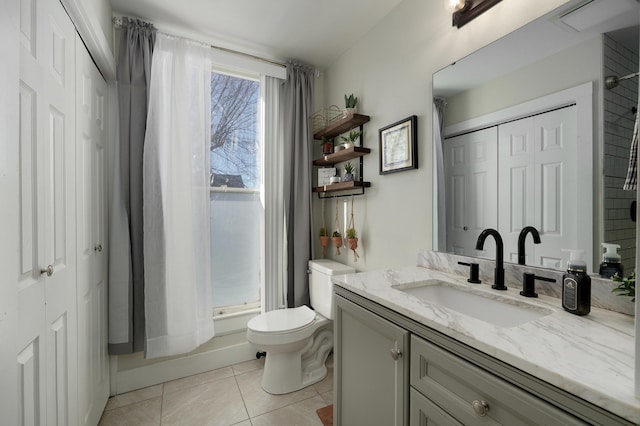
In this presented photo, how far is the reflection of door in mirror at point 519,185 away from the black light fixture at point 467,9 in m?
0.57

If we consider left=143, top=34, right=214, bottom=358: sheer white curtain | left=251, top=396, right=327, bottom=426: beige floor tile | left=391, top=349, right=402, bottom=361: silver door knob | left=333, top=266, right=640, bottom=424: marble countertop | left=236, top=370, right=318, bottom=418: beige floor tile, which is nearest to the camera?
left=333, top=266, right=640, bottom=424: marble countertop

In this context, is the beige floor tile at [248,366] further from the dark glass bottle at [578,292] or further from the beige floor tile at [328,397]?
the dark glass bottle at [578,292]

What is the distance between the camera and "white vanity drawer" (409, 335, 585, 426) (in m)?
0.63

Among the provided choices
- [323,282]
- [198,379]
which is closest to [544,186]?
[323,282]

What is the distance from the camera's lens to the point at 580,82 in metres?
1.04

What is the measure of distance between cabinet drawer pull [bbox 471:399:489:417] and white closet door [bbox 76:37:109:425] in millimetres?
1685

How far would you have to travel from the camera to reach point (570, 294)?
927mm

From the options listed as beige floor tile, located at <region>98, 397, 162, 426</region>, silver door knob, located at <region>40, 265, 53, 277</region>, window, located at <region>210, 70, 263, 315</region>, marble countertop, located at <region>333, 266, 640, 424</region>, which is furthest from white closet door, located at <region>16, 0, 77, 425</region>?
marble countertop, located at <region>333, 266, 640, 424</region>

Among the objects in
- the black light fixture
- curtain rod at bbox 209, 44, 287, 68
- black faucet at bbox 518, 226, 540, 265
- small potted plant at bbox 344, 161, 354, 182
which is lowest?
black faucet at bbox 518, 226, 540, 265

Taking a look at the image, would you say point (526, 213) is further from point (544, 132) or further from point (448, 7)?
point (448, 7)

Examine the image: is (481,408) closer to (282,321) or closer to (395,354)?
(395,354)

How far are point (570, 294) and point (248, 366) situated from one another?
→ 218 cm

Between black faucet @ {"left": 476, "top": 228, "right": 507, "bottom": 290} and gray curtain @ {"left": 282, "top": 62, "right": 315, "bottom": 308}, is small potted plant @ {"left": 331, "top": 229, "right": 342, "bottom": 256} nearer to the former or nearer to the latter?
gray curtain @ {"left": 282, "top": 62, "right": 315, "bottom": 308}

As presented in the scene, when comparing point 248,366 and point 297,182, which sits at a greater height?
point 297,182
